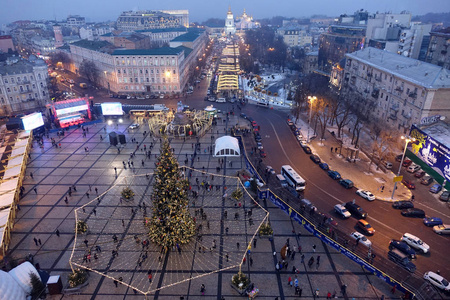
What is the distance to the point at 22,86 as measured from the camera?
72.8m

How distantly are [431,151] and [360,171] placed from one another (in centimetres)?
937

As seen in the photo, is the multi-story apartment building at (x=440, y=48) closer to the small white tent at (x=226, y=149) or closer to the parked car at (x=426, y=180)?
the parked car at (x=426, y=180)

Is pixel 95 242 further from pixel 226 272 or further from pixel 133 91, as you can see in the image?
pixel 133 91

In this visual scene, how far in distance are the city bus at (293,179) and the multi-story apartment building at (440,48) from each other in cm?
5613

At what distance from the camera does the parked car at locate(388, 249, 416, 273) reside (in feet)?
85.4

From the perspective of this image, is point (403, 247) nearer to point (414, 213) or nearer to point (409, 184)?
point (414, 213)

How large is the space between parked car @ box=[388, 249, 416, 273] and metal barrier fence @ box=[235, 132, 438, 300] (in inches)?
16.1

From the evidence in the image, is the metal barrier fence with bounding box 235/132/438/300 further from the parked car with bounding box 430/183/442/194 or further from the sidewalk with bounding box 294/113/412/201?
the parked car with bounding box 430/183/442/194

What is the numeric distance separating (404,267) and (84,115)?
61.8m

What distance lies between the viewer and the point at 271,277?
26.1 meters

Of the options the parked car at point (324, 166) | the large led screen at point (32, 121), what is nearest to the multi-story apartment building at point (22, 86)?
the large led screen at point (32, 121)

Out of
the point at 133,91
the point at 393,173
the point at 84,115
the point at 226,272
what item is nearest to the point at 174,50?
the point at 133,91

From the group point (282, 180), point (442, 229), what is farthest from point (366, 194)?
point (282, 180)

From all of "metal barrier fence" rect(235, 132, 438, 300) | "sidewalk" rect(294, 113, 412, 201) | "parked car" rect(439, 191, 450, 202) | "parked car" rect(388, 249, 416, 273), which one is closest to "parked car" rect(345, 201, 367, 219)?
"metal barrier fence" rect(235, 132, 438, 300)
